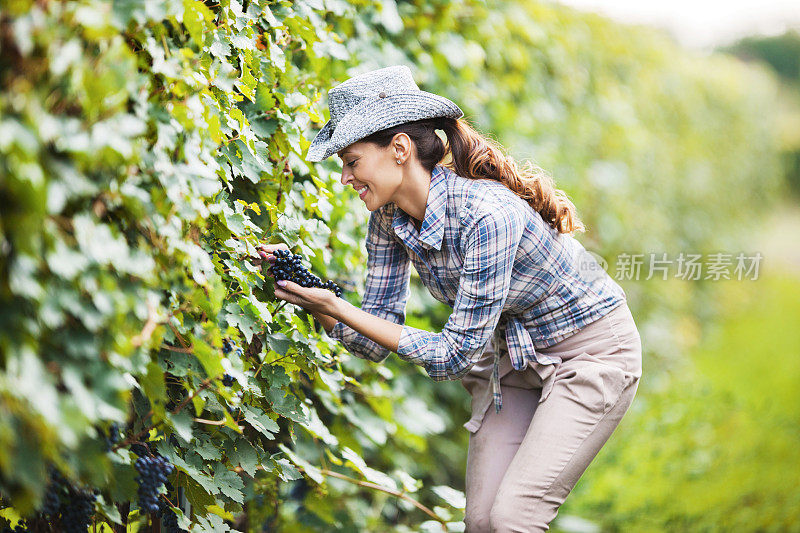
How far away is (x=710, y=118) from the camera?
10.1 meters

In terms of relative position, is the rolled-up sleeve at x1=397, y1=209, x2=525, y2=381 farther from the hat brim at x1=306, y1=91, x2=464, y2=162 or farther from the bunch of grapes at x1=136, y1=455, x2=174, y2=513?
the bunch of grapes at x1=136, y1=455, x2=174, y2=513

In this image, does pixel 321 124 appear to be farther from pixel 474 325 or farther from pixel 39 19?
pixel 39 19

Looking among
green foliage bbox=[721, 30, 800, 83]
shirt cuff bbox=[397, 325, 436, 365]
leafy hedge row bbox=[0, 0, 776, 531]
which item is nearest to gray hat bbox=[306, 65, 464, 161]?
leafy hedge row bbox=[0, 0, 776, 531]

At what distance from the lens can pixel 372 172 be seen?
7.13ft

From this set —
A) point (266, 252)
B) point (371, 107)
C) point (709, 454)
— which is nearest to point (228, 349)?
point (266, 252)

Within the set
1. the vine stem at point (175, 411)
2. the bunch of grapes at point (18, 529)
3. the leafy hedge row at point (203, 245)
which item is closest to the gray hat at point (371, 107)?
the leafy hedge row at point (203, 245)

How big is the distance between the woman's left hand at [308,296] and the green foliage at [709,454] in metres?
2.70

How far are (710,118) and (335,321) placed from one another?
906 centimetres

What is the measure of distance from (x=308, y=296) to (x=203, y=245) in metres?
0.37

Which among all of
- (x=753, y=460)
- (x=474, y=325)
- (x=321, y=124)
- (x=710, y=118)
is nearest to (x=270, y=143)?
(x=321, y=124)

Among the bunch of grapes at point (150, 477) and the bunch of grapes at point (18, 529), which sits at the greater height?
the bunch of grapes at point (150, 477)

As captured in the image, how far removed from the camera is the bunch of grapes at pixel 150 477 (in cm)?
171

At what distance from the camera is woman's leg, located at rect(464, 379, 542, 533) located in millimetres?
2379

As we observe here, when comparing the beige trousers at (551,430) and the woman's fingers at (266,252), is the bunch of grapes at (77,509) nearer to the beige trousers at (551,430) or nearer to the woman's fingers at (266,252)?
the woman's fingers at (266,252)
